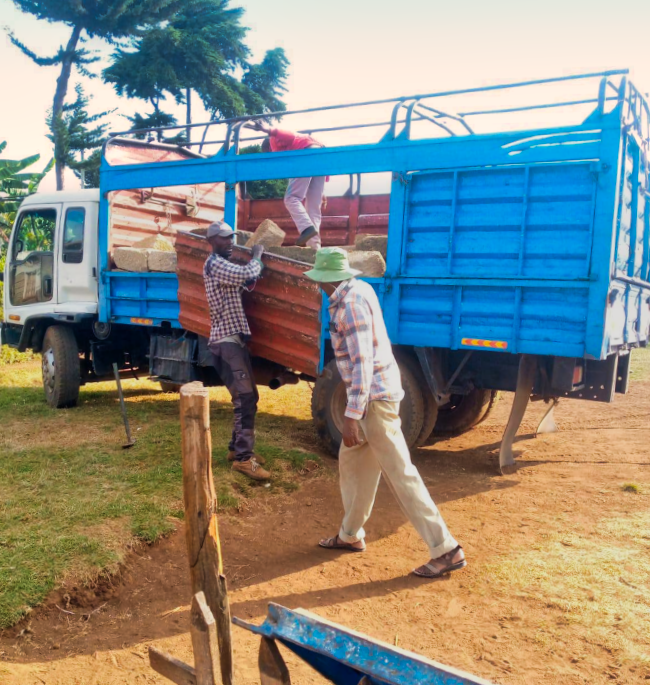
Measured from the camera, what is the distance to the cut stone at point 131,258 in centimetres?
756

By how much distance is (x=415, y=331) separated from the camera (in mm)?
Result: 5691

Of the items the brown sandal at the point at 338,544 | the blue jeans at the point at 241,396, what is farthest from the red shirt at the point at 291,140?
the brown sandal at the point at 338,544

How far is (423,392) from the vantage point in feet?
19.5

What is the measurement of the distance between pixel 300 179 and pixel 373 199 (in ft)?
6.75

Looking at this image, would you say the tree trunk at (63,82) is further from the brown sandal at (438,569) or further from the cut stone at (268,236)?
the brown sandal at (438,569)

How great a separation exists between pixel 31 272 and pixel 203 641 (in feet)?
23.5

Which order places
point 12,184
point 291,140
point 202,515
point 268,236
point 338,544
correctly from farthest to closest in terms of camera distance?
point 12,184 → point 291,140 → point 268,236 → point 338,544 → point 202,515

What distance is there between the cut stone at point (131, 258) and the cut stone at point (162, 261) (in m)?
0.07

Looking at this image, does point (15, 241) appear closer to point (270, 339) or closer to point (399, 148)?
point (270, 339)

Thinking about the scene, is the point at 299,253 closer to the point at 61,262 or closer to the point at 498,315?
the point at 498,315

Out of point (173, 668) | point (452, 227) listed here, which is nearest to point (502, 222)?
point (452, 227)

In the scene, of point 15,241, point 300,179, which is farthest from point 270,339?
point 15,241

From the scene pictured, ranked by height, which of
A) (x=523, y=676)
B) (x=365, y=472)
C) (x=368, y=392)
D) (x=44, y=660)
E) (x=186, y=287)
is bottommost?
(x=44, y=660)

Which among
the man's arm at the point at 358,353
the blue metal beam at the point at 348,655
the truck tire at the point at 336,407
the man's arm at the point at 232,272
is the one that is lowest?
the blue metal beam at the point at 348,655
